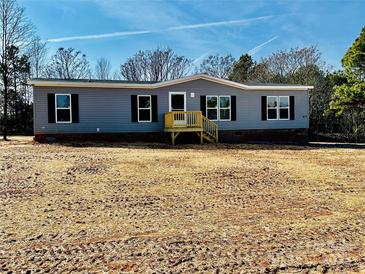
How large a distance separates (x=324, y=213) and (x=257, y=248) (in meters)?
1.75

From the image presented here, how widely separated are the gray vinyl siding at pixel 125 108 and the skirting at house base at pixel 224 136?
0.20 meters

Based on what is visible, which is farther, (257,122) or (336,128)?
(336,128)

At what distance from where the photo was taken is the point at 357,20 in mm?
21562

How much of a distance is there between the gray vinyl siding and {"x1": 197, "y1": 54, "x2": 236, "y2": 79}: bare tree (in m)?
16.7

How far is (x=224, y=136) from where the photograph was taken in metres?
17.5

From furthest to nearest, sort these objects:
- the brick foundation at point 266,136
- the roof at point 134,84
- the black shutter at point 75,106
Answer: the brick foundation at point 266,136
the black shutter at point 75,106
the roof at point 134,84

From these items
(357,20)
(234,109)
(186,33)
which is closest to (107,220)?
(234,109)

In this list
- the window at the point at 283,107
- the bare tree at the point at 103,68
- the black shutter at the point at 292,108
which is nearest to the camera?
the window at the point at 283,107

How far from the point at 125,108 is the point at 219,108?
476 centimetres

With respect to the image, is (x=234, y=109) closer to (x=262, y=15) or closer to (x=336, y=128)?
(x=262, y=15)

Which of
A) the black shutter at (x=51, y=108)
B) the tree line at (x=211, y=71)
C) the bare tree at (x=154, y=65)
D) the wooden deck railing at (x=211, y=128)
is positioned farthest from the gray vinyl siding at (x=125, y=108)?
the bare tree at (x=154, y=65)

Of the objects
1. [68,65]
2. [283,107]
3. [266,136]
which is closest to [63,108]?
Answer: [266,136]

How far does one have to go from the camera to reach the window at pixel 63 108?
15.1 m

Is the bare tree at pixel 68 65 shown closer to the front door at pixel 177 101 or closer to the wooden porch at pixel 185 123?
the front door at pixel 177 101
